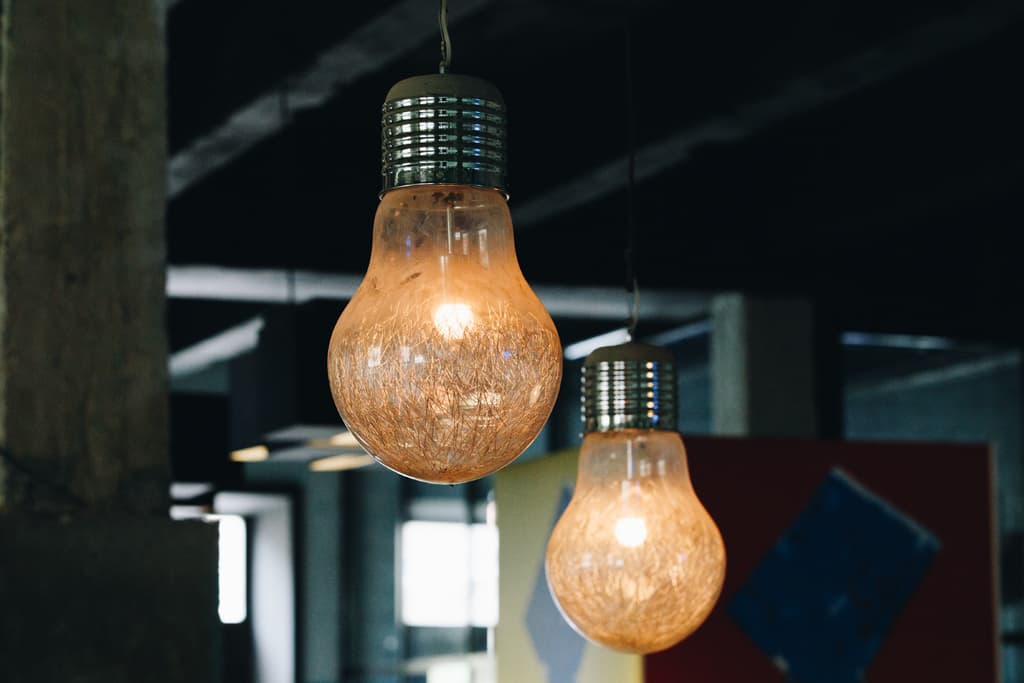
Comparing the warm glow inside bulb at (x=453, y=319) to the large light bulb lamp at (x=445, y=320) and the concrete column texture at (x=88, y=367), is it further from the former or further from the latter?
the concrete column texture at (x=88, y=367)

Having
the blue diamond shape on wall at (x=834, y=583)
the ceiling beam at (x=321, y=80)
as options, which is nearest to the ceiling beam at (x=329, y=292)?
the ceiling beam at (x=321, y=80)

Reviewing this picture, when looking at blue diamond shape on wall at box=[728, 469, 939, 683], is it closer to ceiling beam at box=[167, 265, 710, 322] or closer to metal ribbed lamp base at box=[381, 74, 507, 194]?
ceiling beam at box=[167, 265, 710, 322]

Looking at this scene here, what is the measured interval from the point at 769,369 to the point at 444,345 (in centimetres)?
627

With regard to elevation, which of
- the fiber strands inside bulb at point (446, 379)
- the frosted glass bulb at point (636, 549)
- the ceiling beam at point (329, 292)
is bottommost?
the frosted glass bulb at point (636, 549)

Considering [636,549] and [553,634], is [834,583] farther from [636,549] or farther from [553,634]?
[636,549]

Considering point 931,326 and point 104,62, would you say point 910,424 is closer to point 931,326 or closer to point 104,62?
point 931,326

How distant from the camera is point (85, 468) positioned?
8.62 ft

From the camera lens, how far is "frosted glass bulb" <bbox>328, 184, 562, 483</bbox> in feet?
4.74

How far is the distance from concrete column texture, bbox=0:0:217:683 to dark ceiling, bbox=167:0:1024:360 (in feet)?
4.62

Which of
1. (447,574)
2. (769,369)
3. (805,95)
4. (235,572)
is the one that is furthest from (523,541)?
(447,574)

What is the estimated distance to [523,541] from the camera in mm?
4684

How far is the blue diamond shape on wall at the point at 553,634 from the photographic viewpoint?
14.2ft

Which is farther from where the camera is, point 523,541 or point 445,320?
point 523,541

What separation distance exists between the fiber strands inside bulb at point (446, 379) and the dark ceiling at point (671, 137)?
105 inches
